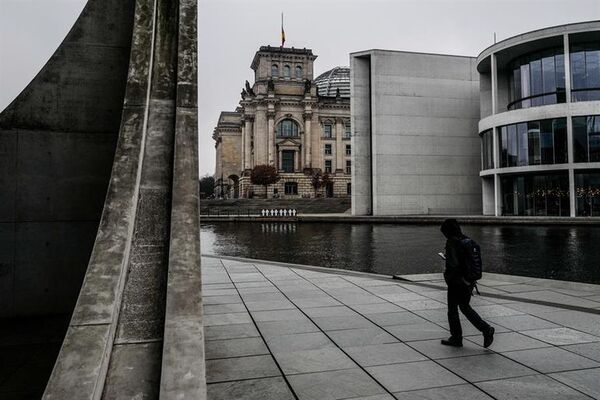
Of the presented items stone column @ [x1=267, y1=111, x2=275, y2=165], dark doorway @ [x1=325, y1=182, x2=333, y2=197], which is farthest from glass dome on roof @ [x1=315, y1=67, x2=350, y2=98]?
dark doorway @ [x1=325, y1=182, x2=333, y2=197]

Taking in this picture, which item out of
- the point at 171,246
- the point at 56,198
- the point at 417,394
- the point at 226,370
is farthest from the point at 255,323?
the point at 56,198

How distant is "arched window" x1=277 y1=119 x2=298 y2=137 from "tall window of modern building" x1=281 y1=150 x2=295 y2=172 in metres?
3.42

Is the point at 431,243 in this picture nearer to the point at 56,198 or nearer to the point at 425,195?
the point at 56,198

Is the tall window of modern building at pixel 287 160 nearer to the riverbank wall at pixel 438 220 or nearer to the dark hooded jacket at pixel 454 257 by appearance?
the riverbank wall at pixel 438 220

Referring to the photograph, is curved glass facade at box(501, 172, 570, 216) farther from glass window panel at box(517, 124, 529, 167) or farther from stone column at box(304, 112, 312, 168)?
stone column at box(304, 112, 312, 168)

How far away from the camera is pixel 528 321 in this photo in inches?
253

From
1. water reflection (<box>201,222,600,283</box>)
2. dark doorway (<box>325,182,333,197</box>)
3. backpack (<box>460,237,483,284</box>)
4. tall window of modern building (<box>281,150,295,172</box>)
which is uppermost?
tall window of modern building (<box>281,150,295,172</box>)

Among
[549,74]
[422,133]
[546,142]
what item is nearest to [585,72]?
[549,74]

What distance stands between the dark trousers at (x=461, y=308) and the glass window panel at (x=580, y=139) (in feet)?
116

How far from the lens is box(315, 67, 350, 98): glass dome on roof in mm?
107875

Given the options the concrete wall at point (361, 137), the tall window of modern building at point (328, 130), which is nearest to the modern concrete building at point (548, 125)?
the concrete wall at point (361, 137)

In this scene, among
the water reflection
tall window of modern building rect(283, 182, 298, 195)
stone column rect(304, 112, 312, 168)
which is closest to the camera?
the water reflection

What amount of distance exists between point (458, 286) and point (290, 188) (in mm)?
83008

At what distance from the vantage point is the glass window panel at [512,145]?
37.3 meters
